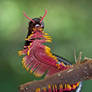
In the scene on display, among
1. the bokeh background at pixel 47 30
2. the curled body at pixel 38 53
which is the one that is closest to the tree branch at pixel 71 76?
the curled body at pixel 38 53

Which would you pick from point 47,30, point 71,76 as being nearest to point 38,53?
point 71,76

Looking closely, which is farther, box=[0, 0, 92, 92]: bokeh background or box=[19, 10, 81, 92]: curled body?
box=[0, 0, 92, 92]: bokeh background

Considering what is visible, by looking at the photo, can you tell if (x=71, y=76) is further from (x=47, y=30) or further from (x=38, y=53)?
(x=47, y=30)

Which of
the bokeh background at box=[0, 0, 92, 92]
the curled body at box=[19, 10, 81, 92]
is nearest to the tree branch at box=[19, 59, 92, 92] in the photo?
the curled body at box=[19, 10, 81, 92]

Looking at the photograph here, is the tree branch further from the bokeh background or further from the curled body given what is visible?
the bokeh background

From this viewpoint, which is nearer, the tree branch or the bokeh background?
the tree branch

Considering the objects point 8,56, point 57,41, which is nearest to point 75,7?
point 57,41

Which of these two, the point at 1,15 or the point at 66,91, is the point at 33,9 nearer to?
the point at 1,15

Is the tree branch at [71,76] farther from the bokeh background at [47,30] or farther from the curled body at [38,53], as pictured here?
the bokeh background at [47,30]
